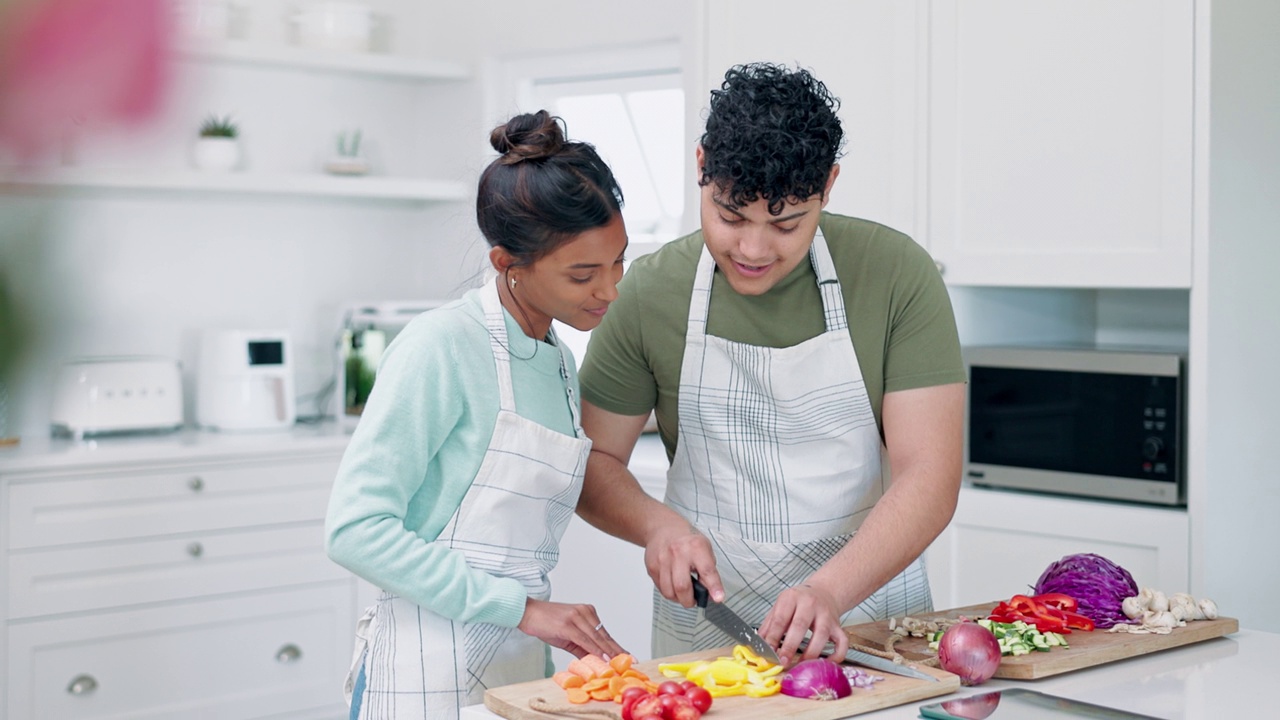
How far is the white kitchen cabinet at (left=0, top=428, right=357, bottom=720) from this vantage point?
10.0 ft

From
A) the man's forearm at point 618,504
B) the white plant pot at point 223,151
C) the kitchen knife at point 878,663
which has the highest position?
the white plant pot at point 223,151

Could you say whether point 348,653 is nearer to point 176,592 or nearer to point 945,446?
point 176,592

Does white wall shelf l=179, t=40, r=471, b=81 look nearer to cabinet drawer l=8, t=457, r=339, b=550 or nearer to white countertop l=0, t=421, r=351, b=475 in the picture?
white countertop l=0, t=421, r=351, b=475

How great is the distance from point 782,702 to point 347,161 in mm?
3049

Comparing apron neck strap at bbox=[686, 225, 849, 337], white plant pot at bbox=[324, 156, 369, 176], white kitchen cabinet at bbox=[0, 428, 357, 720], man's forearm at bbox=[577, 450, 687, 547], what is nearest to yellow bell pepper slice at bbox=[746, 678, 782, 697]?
man's forearm at bbox=[577, 450, 687, 547]

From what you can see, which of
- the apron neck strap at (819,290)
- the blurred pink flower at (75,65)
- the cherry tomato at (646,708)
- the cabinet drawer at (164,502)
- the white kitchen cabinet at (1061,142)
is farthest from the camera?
the cabinet drawer at (164,502)

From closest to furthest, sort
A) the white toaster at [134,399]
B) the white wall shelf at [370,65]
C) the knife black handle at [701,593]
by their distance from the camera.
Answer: the knife black handle at [701,593]
the white toaster at [134,399]
the white wall shelf at [370,65]

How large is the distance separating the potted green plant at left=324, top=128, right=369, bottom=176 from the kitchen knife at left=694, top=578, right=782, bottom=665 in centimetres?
276

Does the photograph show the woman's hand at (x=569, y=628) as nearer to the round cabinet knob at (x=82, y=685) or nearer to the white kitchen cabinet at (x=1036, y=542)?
the white kitchen cabinet at (x=1036, y=542)

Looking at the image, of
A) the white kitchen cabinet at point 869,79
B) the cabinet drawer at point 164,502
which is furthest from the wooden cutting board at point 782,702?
the cabinet drawer at point 164,502

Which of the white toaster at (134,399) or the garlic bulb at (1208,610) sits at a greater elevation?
the white toaster at (134,399)

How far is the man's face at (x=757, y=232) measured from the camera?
4.91ft

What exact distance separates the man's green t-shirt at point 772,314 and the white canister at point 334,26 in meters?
2.41

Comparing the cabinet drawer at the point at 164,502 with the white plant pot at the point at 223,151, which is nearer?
the cabinet drawer at the point at 164,502
